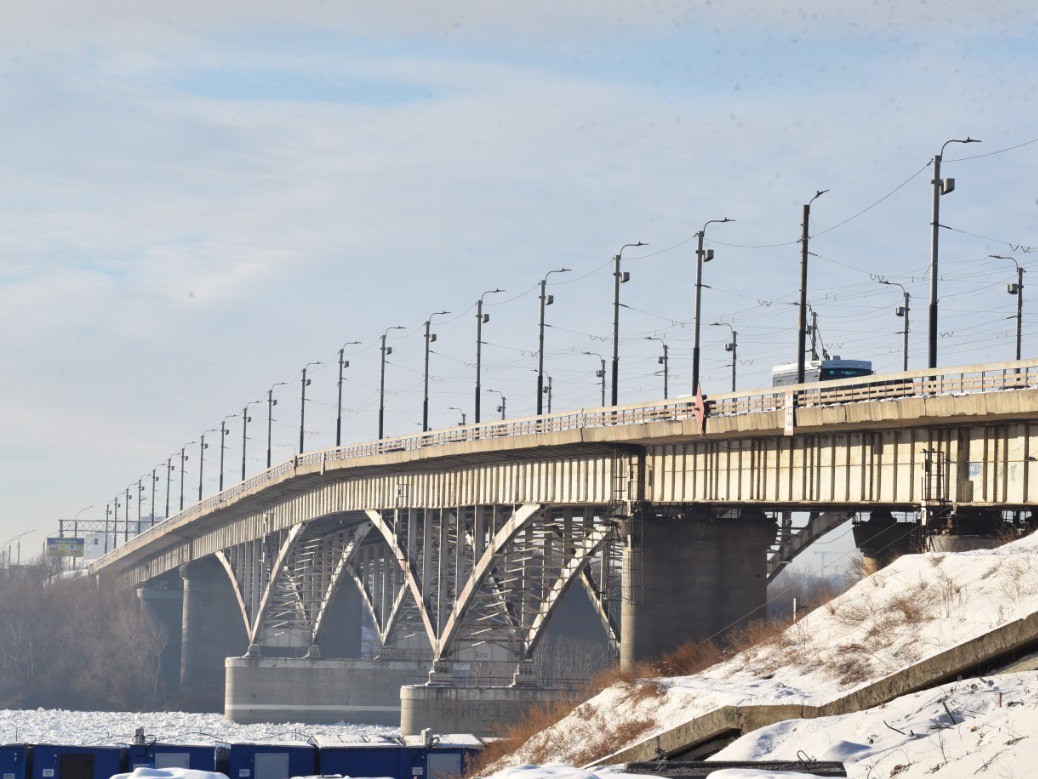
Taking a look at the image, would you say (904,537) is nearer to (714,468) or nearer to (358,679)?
(714,468)

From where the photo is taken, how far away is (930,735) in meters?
19.3

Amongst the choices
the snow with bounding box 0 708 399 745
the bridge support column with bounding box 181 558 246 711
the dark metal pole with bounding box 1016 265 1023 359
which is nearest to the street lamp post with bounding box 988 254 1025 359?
the dark metal pole with bounding box 1016 265 1023 359

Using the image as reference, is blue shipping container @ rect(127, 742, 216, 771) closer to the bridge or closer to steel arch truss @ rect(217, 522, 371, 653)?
the bridge

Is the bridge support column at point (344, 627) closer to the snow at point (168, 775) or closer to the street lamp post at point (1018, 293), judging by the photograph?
the street lamp post at point (1018, 293)

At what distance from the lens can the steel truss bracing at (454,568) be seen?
60297 millimetres

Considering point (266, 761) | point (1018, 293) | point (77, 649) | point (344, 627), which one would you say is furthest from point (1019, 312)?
point (77, 649)

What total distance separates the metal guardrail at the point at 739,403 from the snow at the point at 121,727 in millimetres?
16663

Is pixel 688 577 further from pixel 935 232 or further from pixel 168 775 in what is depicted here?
pixel 168 775

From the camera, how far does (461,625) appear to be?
229 feet

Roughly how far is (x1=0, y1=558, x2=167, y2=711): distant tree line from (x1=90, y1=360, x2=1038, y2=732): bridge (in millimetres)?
39346

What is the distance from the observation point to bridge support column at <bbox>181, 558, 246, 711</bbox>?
5295 inches

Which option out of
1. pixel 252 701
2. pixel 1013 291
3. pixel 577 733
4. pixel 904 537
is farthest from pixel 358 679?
pixel 577 733

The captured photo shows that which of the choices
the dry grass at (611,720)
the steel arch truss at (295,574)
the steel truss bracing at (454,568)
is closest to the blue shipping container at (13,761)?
the dry grass at (611,720)

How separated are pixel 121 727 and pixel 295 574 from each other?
599 inches
